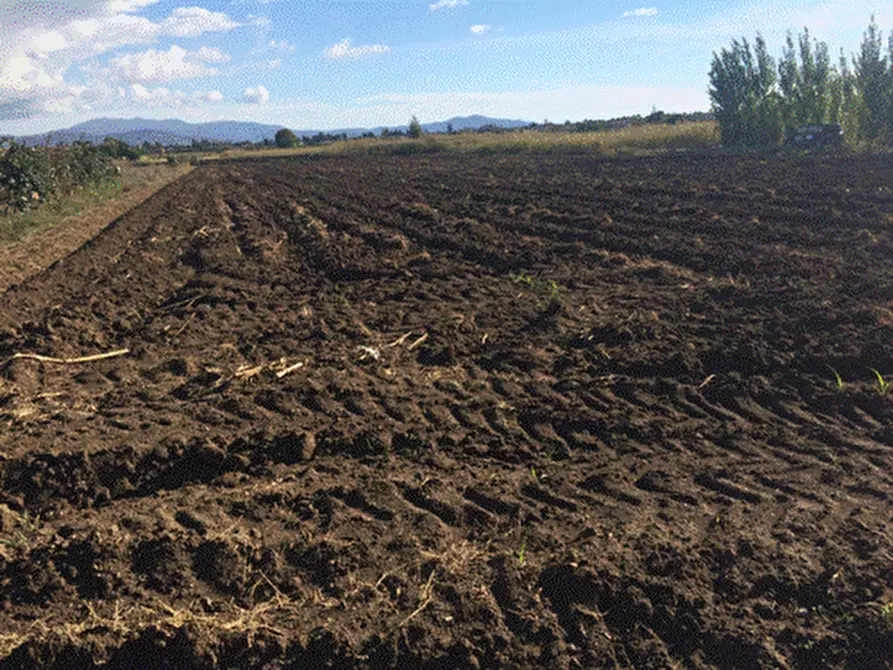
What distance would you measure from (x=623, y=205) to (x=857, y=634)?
13.8m

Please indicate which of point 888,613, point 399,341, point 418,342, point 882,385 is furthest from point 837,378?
point 399,341

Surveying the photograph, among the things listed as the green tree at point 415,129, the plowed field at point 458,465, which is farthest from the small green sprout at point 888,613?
the green tree at point 415,129

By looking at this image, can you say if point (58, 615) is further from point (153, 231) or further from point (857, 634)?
point (153, 231)

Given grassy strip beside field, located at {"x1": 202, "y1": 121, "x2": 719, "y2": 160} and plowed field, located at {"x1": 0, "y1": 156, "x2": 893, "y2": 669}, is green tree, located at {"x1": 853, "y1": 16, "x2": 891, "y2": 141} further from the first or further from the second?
plowed field, located at {"x1": 0, "y1": 156, "x2": 893, "y2": 669}

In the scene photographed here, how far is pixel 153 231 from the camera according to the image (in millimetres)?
16000

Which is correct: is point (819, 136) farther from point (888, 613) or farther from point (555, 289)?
point (888, 613)

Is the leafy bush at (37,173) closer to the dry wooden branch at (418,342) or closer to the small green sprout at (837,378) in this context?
the dry wooden branch at (418,342)

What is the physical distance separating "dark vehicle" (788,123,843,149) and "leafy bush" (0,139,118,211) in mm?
29312

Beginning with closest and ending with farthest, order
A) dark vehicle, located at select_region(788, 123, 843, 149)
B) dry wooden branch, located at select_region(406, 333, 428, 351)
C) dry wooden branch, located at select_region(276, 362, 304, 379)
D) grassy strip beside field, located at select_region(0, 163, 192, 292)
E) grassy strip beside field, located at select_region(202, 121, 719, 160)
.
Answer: dry wooden branch, located at select_region(276, 362, 304, 379)
dry wooden branch, located at select_region(406, 333, 428, 351)
grassy strip beside field, located at select_region(0, 163, 192, 292)
dark vehicle, located at select_region(788, 123, 843, 149)
grassy strip beside field, located at select_region(202, 121, 719, 160)

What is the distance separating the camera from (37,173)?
20.5m

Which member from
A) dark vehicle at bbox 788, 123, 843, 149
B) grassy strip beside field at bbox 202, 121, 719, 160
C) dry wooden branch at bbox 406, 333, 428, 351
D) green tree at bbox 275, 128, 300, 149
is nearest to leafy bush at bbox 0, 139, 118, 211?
dry wooden branch at bbox 406, 333, 428, 351

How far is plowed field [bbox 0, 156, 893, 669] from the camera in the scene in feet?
11.1

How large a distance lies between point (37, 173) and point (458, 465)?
19.9 meters

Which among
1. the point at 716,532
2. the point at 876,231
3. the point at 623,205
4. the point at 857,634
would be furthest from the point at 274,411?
the point at 623,205
